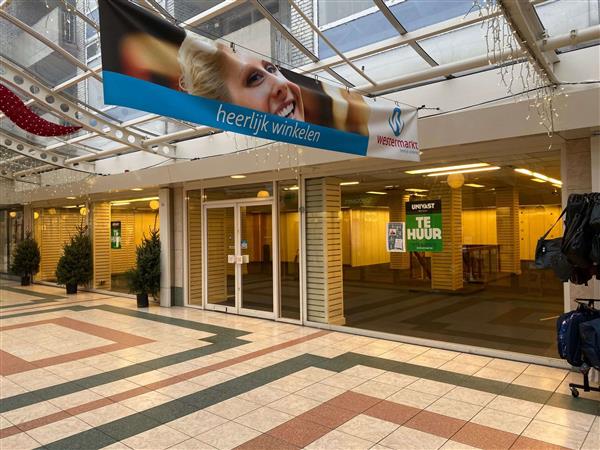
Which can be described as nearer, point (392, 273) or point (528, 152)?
point (528, 152)

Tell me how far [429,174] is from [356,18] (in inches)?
109

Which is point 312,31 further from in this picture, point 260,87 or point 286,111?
point 260,87

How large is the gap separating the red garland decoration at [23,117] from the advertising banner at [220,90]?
5615 mm

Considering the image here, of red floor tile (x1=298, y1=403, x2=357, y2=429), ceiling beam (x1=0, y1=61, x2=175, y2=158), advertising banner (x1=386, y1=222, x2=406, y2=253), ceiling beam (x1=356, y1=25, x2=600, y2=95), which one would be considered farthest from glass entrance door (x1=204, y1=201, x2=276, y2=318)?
red floor tile (x1=298, y1=403, x2=357, y2=429)

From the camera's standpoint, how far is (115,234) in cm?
1279

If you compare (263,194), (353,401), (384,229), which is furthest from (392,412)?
(263,194)

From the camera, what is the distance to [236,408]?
164 inches

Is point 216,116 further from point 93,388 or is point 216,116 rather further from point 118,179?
point 118,179

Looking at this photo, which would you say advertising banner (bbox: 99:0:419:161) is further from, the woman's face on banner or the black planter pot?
the black planter pot

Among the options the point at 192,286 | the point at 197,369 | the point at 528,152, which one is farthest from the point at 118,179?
the point at 528,152

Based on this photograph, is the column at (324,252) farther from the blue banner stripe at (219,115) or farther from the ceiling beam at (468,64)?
the blue banner stripe at (219,115)

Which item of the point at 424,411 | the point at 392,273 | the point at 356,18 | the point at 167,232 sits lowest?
the point at 424,411

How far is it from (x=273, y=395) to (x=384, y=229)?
3.82 meters

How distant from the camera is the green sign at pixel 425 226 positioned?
6.77m
